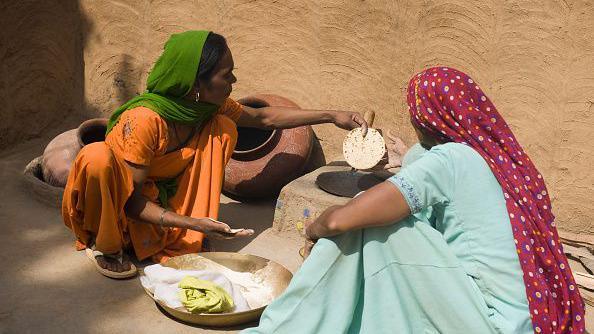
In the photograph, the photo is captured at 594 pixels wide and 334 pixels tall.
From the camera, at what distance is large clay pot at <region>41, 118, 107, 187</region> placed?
376 cm

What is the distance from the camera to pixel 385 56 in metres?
4.01

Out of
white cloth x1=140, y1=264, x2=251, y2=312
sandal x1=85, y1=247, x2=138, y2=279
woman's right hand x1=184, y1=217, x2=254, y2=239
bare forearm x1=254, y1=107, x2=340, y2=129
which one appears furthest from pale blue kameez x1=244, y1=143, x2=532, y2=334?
bare forearm x1=254, y1=107, x2=340, y2=129

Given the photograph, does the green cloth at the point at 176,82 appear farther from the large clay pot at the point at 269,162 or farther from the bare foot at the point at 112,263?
the large clay pot at the point at 269,162

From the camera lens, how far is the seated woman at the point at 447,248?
1.93 metres

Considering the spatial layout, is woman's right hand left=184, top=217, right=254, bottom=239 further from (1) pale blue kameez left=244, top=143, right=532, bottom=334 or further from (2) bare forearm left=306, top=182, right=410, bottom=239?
(2) bare forearm left=306, top=182, right=410, bottom=239

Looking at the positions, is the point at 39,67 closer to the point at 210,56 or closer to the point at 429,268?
the point at 210,56

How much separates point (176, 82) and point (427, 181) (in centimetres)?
151

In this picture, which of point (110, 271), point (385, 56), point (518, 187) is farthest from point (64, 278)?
point (385, 56)

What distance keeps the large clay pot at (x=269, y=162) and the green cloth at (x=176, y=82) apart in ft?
2.92

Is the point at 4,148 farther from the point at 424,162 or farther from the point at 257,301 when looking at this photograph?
the point at 424,162

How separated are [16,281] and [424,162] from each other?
2.00 m

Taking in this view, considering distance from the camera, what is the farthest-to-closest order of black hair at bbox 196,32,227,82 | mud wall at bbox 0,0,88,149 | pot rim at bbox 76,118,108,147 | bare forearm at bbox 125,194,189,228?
1. mud wall at bbox 0,0,88,149
2. pot rim at bbox 76,118,108,147
3. black hair at bbox 196,32,227,82
4. bare forearm at bbox 125,194,189,228

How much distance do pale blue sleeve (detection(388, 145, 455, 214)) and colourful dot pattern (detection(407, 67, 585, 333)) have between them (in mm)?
136

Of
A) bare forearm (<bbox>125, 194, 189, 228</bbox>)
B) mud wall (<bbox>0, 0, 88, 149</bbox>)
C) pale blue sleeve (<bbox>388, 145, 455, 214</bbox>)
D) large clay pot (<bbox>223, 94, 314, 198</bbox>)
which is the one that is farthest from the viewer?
mud wall (<bbox>0, 0, 88, 149</bbox>)
